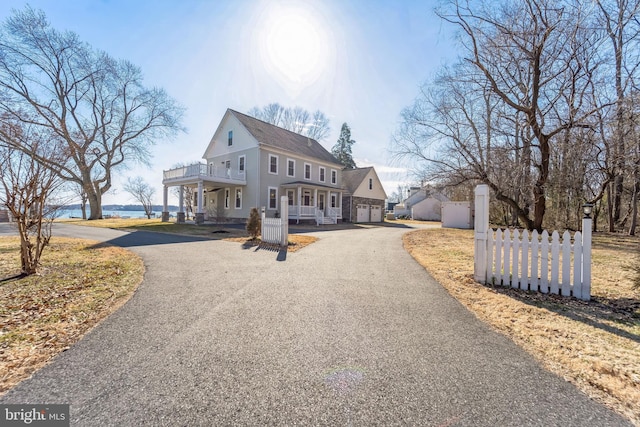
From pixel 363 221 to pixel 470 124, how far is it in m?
15.8

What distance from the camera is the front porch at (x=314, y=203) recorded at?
69.9ft

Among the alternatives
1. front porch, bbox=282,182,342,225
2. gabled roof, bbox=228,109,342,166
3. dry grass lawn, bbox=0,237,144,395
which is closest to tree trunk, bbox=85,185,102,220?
gabled roof, bbox=228,109,342,166

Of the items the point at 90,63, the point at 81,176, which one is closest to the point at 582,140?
the point at 90,63

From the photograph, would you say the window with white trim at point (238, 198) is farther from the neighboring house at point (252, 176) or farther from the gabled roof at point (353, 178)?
the gabled roof at point (353, 178)

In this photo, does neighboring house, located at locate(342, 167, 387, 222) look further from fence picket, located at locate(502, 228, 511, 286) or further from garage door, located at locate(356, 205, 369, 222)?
fence picket, located at locate(502, 228, 511, 286)

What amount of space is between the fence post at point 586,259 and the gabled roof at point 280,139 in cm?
1869

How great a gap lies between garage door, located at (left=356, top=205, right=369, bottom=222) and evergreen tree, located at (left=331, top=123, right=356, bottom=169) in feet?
62.1

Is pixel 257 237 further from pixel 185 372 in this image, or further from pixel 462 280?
pixel 185 372

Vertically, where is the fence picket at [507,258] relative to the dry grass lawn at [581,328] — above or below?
above

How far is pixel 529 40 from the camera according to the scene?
8.77 metres

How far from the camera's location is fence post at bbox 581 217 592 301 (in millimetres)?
4273

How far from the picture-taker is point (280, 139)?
76.6ft

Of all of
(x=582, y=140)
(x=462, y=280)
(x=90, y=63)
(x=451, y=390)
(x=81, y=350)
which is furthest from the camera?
(x=90, y=63)
